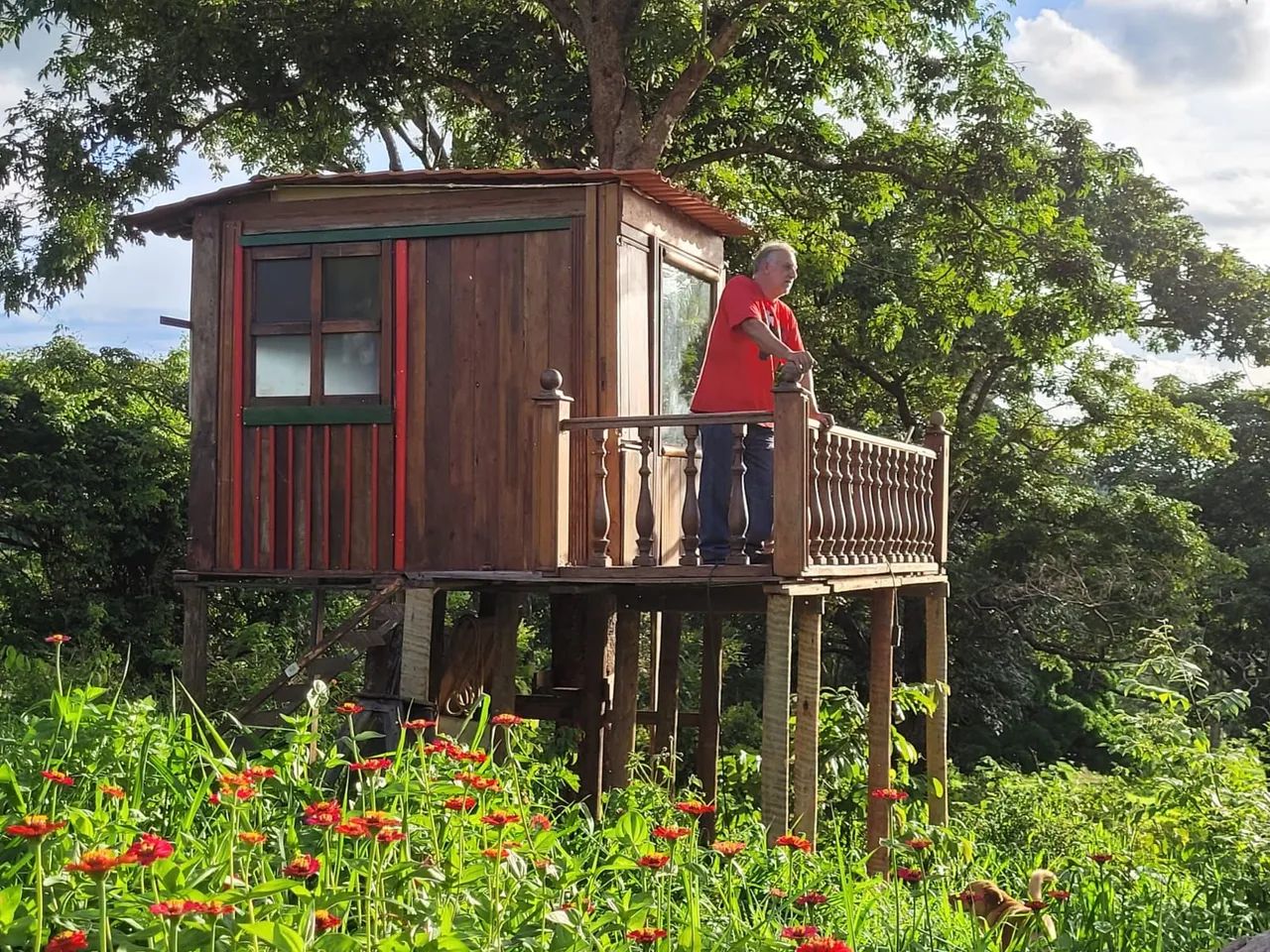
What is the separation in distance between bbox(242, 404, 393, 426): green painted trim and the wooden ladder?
108 centimetres

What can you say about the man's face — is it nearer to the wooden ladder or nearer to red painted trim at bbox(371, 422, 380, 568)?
red painted trim at bbox(371, 422, 380, 568)

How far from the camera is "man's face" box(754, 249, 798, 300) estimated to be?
8172 mm

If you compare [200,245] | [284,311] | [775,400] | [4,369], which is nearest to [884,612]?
[775,400]

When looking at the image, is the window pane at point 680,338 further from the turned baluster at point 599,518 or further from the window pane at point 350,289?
the window pane at point 350,289

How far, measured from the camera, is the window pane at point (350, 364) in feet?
31.6

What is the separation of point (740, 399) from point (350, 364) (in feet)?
9.16

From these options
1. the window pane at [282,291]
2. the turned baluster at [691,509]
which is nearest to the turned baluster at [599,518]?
the turned baluster at [691,509]

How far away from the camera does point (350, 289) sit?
969 cm

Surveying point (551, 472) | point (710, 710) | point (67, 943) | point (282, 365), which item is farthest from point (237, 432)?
point (67, 943)

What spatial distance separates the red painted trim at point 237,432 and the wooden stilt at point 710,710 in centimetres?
362

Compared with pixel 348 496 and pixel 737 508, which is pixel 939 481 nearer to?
pixel 737 508

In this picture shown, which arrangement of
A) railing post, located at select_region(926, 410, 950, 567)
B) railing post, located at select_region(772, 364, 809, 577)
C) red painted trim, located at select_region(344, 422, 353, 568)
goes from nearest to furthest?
railing post, located at select_region(772, 364, 809, 577), red painted trim, located at select_region(344, 422, 353, 568), railing post, located at select_region(926, 410, 950, 567)

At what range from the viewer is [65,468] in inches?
612

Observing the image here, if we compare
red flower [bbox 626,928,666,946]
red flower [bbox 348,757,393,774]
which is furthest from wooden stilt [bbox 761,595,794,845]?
red flower [bbox 626,928,666,946]
